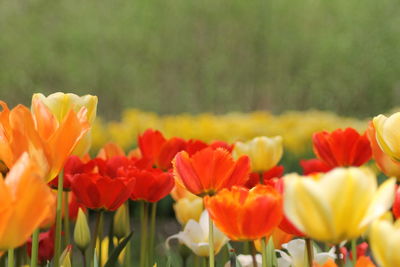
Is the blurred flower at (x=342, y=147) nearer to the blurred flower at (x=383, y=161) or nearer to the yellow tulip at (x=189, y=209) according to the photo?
the blurred flower at (x=383, y=161)

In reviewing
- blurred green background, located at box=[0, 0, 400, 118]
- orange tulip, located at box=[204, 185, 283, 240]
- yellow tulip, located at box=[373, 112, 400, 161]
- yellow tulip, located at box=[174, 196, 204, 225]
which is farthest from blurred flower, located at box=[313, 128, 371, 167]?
blurred green background, located at box=[0, 0, 400, 118]

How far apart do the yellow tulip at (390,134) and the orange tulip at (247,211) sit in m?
0.25

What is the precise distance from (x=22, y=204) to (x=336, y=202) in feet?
0.95

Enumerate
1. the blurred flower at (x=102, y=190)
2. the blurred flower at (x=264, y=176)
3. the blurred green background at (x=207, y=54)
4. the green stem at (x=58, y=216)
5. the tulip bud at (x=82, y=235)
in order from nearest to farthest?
1. the green stem at (x=58, y=216)
2. the blurred flower at (x=102, y=190)
3. the tulip bud at (x=82, y=235)
4. the blurred flower at (x=264, y=176)
5. the blurred green background at (x=207, y=54)

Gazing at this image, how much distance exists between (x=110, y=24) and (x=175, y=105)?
1613 millimetres

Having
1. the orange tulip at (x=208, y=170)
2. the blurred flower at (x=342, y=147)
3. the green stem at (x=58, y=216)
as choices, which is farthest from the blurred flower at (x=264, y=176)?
the green stem at (x=58, y=216)

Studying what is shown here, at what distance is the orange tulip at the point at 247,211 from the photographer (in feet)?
2.72

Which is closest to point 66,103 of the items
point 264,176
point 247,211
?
point 247,211

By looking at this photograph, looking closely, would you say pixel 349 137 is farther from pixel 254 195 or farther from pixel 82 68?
pixel 82 68

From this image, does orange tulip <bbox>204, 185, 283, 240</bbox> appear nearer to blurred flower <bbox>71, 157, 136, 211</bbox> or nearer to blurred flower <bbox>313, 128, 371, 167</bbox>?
blurred flower <bbox>71, 157, 136, 211</bbox>

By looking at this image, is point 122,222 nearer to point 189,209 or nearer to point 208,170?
point 189,209

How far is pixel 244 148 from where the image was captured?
1.64 m

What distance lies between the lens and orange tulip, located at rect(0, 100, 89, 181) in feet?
2.94

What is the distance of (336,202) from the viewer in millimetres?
695
